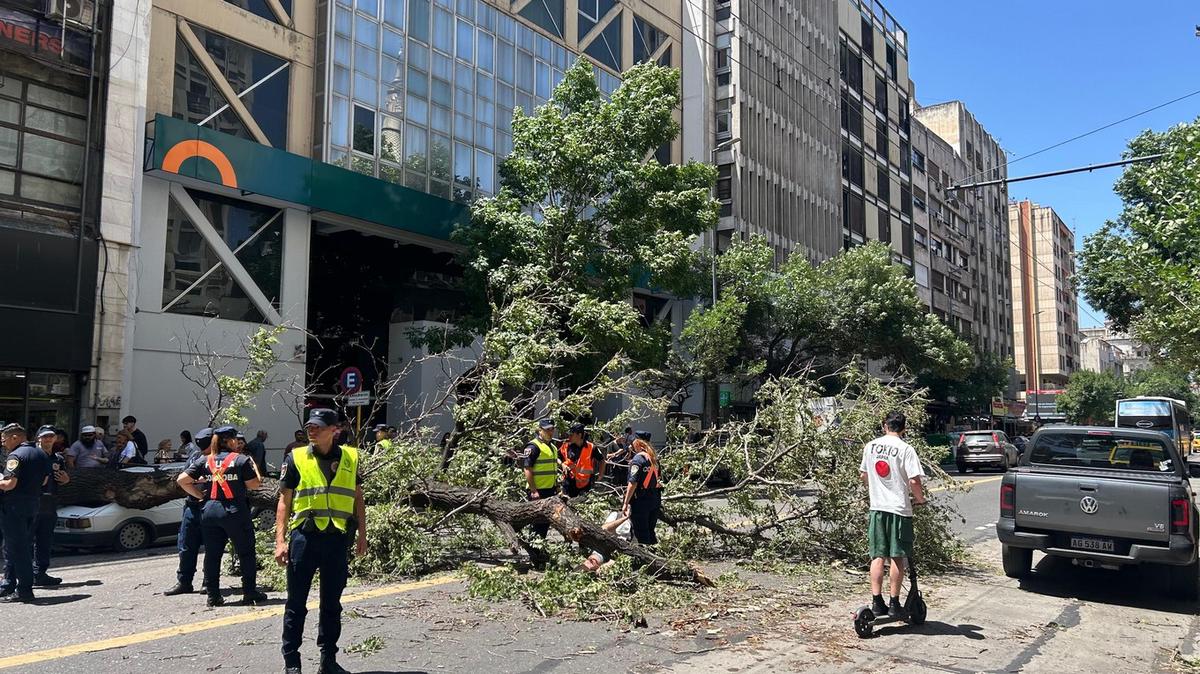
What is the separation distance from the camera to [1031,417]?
6353cm

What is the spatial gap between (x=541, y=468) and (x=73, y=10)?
44.3 ft

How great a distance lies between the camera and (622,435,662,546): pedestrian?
8734 millimetres

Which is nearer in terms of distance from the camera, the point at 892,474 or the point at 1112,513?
the point at 892,474

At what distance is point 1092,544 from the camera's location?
26.2 ft

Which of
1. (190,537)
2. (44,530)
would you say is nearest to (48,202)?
(44,530)

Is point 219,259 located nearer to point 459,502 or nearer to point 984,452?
point 459,502

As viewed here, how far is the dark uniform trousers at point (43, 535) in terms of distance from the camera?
27.5 ft

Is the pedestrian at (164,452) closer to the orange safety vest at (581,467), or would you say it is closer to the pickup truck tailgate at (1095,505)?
the orange safety vest at (581,467)

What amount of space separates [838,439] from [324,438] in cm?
628

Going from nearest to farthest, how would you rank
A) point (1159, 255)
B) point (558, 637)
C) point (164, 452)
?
point (558, 637)
point (164, 452)
point (1159, 255)

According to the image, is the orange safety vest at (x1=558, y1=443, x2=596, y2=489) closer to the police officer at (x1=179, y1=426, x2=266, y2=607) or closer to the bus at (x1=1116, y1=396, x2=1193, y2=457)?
the police officer at (x1=179, y1=426, x2=266, y2=607)

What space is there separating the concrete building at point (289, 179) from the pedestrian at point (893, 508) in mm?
8894

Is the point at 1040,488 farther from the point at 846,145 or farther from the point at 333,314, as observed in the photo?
the point at 846,145

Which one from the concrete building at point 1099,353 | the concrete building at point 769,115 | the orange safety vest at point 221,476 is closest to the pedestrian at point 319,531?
the orange safety vest at point 221,476
